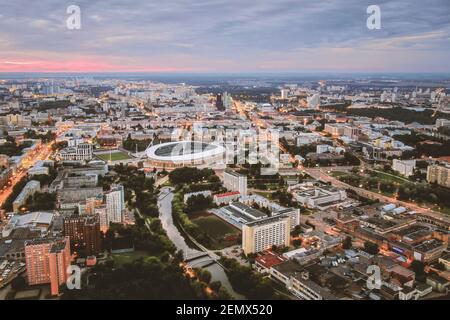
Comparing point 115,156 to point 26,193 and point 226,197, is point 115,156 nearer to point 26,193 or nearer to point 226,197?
point 26,193

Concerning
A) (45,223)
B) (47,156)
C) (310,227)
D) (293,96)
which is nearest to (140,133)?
(47,156)

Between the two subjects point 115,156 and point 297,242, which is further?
point 115,156

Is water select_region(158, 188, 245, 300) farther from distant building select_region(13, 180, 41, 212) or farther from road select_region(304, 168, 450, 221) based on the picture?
road select_region(304, 168, 450, 221)

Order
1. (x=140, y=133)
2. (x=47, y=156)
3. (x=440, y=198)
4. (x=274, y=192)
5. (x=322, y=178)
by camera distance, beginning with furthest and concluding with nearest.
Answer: (x=140, y=133)
(x=47, y=156)
(x=322, y=178)
(x=274, y=192)
(x=440, y=198)

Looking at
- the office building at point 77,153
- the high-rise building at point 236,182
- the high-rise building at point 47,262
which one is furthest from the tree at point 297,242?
the office building at point 77,153

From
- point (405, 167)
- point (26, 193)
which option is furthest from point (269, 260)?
point (405, 167)

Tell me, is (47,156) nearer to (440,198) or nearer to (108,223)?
(108,223)
